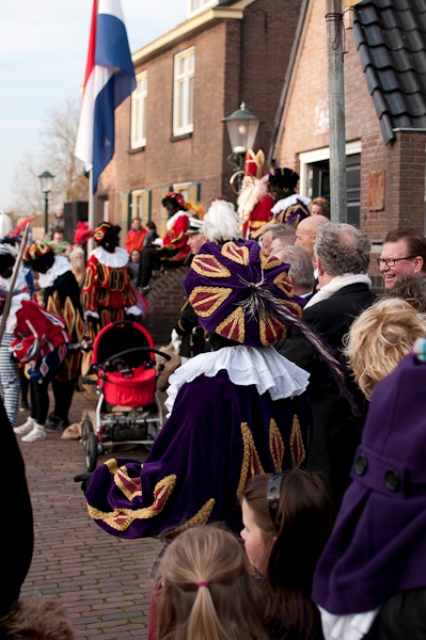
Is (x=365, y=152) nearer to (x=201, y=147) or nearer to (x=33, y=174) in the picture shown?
(x=201, y=147)

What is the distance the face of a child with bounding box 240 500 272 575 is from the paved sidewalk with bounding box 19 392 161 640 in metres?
2.08

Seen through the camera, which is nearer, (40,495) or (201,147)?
(40,495)

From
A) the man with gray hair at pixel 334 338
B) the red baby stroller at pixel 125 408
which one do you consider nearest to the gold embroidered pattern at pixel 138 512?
the man with gray hair at pixel 334 338

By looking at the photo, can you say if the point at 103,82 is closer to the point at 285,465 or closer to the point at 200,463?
the point at 285,465

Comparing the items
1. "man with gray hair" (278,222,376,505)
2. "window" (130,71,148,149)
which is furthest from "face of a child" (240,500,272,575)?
"window" (130,71,148,149)

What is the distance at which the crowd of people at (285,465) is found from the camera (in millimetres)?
1756

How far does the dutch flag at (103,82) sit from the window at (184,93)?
907 centimetres

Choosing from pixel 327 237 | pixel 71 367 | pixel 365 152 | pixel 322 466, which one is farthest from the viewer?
pixel 365 152

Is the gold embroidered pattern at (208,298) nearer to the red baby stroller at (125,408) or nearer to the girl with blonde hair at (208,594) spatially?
the girl with blonde hair at (208,594)

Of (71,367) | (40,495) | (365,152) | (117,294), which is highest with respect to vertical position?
(365,152)

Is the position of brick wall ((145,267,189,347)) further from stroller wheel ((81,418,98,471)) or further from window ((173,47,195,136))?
stroller wheel ((81,418,98,471))

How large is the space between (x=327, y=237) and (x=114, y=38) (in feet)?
29.2

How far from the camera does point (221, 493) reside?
2930 millimetres

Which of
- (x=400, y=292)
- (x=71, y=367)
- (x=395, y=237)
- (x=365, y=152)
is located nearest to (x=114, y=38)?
(x=365, y=152)
